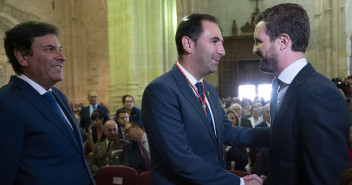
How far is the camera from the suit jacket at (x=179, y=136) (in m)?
1.40

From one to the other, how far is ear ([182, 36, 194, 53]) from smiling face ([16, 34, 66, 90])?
81 centimetres

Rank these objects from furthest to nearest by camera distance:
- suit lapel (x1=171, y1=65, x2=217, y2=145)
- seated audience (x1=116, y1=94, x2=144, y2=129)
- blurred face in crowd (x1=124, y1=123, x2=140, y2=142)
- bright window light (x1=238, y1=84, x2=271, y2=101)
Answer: bright window light (x1=238, y1=84, x2=271, y2=101)
seated audience (x1=116, y1=94, x2=144, y2=129)
blurred face in crowd (x1=124, y1=123, x2=140, y2=142)
suit lapel (x1=171, y1=65, x2=217, y2=145)

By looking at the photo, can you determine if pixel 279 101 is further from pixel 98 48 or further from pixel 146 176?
pixel 98 48

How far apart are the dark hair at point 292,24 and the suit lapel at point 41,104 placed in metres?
1.33

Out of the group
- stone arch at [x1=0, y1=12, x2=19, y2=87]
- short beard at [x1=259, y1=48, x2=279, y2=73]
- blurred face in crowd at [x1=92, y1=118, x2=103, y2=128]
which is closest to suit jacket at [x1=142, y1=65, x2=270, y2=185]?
short beard at [x1=259, y1=48, x2=279, y2=73]

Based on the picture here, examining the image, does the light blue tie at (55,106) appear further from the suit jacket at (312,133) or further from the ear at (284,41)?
the ear at (284,41)

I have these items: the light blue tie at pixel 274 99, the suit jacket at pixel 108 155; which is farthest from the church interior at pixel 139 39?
the light blue tie at pixel 274 99

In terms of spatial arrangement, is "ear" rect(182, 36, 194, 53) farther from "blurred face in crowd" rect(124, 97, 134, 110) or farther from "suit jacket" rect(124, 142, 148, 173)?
"blurred face in crowd" rect(124, 97, 134, 110)

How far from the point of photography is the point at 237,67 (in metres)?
17.4

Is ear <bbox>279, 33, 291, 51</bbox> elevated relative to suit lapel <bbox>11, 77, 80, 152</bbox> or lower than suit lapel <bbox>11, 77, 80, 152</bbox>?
elevated

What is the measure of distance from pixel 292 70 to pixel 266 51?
6.9 inches

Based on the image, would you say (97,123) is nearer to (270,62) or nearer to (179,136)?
(179,136)

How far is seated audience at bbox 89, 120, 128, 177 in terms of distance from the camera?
410cm

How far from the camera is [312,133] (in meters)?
1.22
